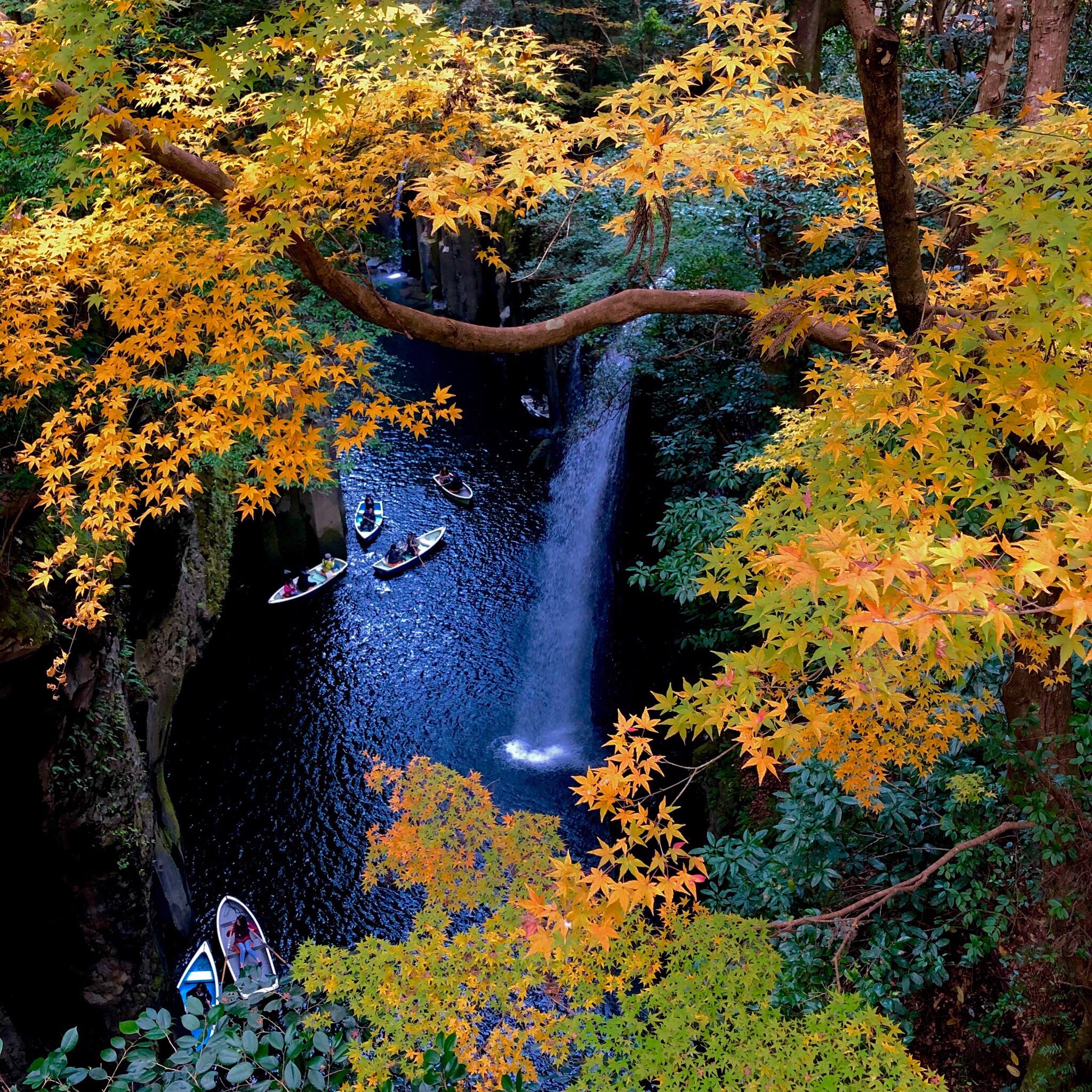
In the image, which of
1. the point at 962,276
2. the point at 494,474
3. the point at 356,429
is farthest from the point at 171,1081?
the point at 494,474

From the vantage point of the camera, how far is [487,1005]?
5.39 m

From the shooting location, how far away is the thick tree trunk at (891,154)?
3.00 m

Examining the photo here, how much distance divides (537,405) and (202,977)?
50.1 feet

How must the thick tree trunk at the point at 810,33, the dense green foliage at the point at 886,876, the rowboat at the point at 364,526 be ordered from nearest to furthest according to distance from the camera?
1. the dense green foliage at the point at 886,876
2. the thick tree trunk at the point at 810,33
3. the rowboat at the point at 364,526

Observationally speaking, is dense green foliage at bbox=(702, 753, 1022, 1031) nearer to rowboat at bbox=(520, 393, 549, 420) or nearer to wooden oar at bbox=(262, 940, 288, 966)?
wooden oar at bbox=(262, 940, 288, 966)

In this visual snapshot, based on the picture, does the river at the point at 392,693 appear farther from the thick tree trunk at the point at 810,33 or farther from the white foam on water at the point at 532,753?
the thick tree trunk at the point at 810,33

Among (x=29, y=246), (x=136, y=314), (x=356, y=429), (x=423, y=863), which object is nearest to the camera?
(x=136, y=314)

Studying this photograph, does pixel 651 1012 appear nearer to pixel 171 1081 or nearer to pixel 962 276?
pixel 171 1081

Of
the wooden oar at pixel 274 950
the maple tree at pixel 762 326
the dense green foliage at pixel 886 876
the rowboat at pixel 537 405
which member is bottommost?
the wooden oar at pixel 274 950

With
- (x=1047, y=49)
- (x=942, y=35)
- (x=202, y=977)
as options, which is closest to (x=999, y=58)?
(x=1047, y=49)

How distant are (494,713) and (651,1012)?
8712 mm

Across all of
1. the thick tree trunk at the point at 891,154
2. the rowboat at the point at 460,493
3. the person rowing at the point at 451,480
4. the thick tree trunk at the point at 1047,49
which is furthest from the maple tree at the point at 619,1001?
the person rowing at the point at 451,480

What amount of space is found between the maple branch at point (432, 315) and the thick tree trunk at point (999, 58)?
3109mm

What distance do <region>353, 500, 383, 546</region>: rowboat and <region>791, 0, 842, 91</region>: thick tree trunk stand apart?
11777mm
